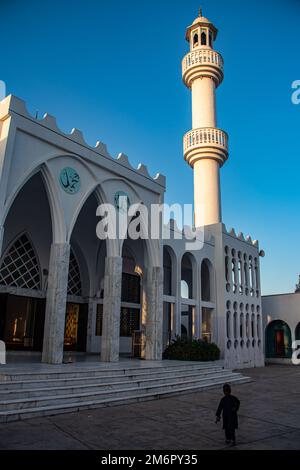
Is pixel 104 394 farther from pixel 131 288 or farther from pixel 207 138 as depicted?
pixel 207 138

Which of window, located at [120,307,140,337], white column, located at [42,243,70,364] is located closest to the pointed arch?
window, located at [120,307,140,337]

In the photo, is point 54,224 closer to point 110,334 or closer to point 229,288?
point 110,334

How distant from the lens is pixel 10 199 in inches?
435

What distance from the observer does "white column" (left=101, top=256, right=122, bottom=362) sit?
13539 mm

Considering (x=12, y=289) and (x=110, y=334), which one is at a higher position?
(x=12, y=289)

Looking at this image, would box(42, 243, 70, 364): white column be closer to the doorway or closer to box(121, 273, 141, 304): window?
the doorway

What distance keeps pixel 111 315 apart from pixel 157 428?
7137 millimetres

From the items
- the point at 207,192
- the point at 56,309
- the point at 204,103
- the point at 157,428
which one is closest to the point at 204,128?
the point at 204,103

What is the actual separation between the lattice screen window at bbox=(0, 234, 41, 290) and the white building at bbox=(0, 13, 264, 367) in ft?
0.14

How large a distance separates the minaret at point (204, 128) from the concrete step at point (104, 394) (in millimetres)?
13338

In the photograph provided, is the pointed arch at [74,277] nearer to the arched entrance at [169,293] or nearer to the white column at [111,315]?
the arched entrance at [169,293]

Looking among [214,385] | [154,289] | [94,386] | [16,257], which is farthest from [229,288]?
[94,386]

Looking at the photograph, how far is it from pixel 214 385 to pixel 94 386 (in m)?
5.18

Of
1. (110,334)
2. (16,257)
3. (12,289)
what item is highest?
(16,257)
